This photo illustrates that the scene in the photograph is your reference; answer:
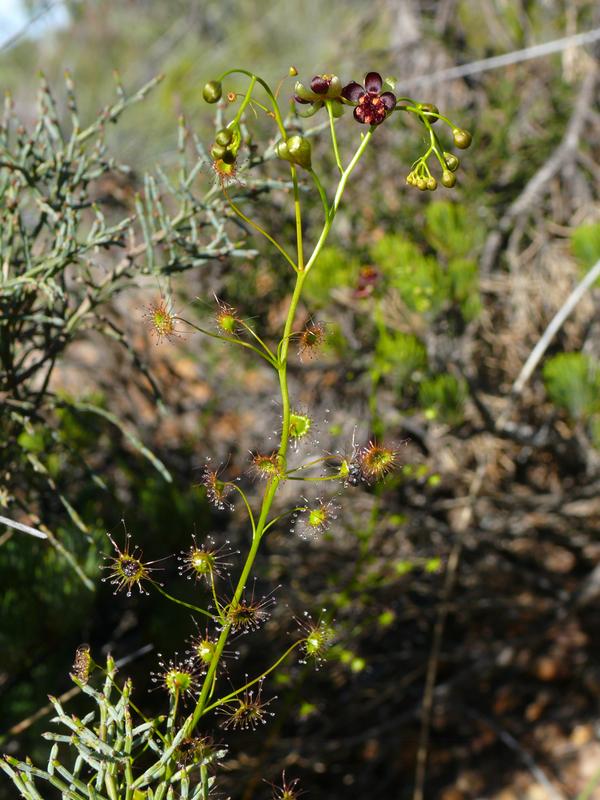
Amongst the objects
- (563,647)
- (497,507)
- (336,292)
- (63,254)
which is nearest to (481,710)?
(563,647)

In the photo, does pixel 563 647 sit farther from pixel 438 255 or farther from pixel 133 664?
pixel 133 664

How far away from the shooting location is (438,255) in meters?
1.91

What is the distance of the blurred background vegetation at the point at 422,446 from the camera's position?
1.61m

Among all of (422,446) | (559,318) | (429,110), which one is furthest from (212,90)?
(422,446)

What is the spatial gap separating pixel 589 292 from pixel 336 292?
1.92ft

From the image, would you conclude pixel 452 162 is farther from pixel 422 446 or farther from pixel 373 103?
pixel 422 446

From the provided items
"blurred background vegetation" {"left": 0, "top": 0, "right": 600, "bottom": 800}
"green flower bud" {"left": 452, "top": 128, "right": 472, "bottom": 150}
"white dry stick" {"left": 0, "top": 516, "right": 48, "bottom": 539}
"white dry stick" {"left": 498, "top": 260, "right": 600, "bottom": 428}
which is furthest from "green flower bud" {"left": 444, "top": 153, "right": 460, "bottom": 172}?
"white dry stick" {"left": 498, "top": 260, "right": 600, "bottom": 428}

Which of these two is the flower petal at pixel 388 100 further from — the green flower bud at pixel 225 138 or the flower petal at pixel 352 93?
the green flower bud at pixel 225 138

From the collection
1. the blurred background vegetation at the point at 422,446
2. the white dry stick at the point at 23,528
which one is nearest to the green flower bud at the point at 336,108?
the white dry stick at the point at 23,528

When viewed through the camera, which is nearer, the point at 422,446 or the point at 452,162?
the point at 452,162

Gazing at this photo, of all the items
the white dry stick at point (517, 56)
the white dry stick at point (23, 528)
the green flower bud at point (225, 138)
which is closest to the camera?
the green flower bud at point (225, 138)

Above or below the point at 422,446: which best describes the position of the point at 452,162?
above

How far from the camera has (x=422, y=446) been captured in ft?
6.81

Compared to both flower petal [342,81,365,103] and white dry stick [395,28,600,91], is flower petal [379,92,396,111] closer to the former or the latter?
flower petal [342,81,365,103]
